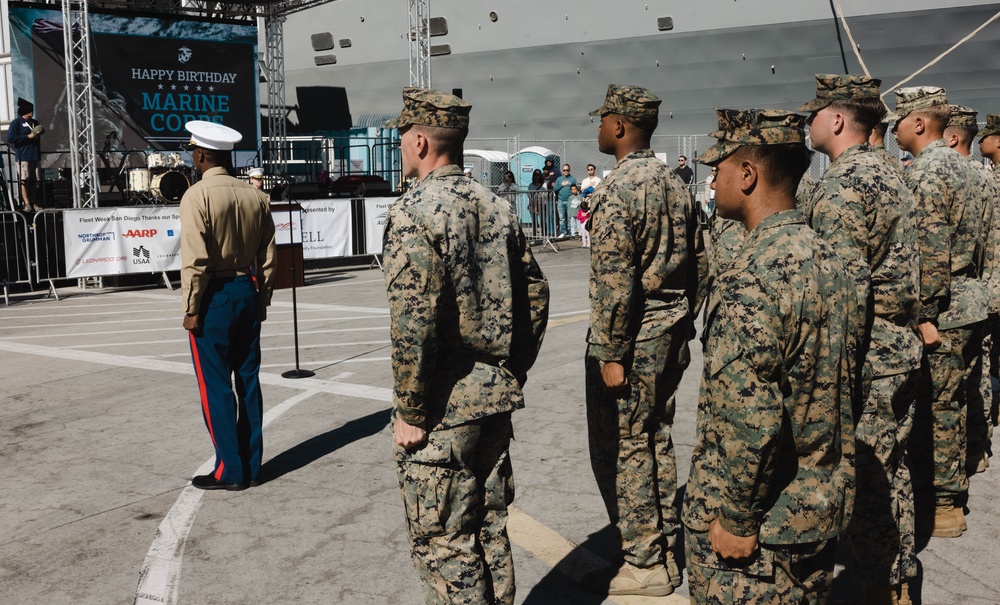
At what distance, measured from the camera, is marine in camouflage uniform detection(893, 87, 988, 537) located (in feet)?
16.8

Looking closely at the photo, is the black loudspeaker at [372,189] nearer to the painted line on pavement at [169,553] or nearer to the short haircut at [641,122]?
the painted line on pavement at [169,553]

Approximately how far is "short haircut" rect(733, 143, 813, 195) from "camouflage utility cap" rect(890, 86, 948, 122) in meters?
2.92

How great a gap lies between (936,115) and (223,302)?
166 inches

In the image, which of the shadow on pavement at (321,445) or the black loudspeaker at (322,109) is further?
the black loudspeaker at (322,109)

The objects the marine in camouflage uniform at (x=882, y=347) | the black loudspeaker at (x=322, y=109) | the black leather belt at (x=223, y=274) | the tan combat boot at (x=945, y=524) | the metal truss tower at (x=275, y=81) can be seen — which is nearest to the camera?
the marine in camouflage uniform at (x=882, y=347)

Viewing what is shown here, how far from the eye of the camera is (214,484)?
5828 mm

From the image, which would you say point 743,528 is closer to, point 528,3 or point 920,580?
point 920,580

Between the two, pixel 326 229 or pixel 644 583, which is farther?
pixel 326 229

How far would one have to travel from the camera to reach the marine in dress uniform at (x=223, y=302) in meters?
5.66

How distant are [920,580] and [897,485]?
0.73 metres

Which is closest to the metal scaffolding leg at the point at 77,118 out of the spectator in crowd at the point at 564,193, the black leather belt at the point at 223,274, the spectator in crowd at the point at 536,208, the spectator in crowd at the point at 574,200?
the spectator in crowd at the point at 536,208

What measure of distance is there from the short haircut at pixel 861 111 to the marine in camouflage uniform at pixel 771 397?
152cm

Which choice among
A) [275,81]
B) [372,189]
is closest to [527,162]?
[372,189]

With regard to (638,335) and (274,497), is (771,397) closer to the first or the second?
(638,335)
